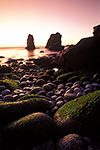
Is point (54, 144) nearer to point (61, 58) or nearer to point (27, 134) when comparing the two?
point (27, 134)

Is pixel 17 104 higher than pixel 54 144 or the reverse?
higher

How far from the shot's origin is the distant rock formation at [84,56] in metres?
6.56

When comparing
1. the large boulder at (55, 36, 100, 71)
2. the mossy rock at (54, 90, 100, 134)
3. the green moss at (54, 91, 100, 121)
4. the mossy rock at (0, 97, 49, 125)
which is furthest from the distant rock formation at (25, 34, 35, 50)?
the mossy rock at (54, 90, 100, 134)

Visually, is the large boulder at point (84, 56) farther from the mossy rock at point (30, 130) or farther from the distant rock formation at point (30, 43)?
the distant rock formation at point (30, 43)

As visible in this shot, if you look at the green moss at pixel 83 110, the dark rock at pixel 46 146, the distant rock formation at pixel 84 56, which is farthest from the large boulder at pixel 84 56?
the dark rock at pixel 46 146

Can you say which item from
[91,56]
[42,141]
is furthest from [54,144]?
[91,56]

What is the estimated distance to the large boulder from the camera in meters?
6.56

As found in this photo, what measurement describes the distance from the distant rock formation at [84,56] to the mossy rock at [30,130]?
4857 mm

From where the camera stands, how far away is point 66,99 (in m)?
3.87

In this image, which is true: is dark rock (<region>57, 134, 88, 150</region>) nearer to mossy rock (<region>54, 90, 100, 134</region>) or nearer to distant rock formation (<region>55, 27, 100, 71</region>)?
mossy rock (<region>54, 90, 100, 134</region>)

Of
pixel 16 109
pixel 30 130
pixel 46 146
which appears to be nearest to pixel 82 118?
pixel 46 146

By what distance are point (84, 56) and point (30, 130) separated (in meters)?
5.44

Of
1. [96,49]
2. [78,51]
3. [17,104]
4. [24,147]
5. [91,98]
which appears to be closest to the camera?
[24,147]

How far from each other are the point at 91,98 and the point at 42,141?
1.29m
